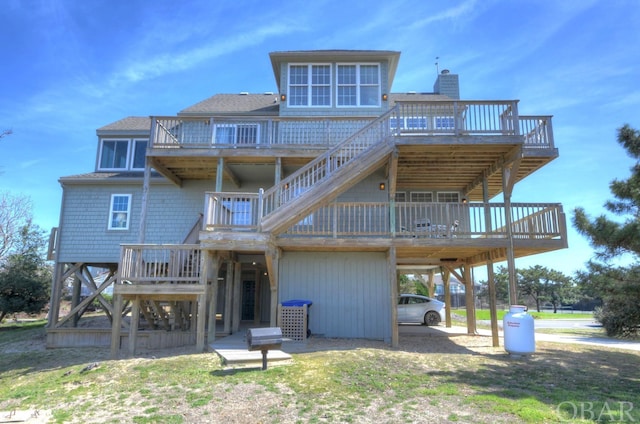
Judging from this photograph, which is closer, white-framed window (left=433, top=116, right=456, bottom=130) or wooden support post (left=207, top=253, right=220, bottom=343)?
wooden support post (left=207, top=253, right=220, bottom=343)

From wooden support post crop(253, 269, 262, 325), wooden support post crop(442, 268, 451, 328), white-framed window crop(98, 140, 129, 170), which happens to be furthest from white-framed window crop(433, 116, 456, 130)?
white-framed window crop(98, 140, 129, 170)

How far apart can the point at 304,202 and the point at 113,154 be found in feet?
31.6

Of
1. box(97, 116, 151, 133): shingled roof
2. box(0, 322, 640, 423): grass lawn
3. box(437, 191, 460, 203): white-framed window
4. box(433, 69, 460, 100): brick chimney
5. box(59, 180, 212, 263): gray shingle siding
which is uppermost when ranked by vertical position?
box(433, 69, 460, 100): brick chimney

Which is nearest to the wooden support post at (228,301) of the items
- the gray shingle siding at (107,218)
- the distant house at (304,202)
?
the distant house at (304,202)

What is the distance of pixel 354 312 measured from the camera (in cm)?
1179

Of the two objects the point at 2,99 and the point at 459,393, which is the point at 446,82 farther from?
the point at 2,99

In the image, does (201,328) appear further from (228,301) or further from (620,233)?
(620,233)

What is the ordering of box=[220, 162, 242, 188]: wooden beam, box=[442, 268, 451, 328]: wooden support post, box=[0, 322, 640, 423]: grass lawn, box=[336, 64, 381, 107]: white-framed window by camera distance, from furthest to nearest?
1. box=[442, 268, 451, 328]: wooden support post
2. box=[336, 64, 381, 107]: white-framed window
3. box=[220, 162, 242, 188]: wooden beam
4. box=[0, 322, 640, 423]: grass lawn

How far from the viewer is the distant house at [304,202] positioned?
10.2m

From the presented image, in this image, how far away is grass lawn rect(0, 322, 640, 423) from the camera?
16.2ft

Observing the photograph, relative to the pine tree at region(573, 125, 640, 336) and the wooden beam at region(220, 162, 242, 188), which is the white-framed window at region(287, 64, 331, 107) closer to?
the wooden beam at region(220, 162, 242, 188)

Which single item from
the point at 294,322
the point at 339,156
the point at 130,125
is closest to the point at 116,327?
the point at 294,322

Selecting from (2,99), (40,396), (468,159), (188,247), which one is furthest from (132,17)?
(468,159)

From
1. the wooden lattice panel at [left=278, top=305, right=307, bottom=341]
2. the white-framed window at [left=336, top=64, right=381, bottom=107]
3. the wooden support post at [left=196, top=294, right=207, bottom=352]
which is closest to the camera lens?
the wooden support post at [left=196, top=294, right=207, bottom=352]
